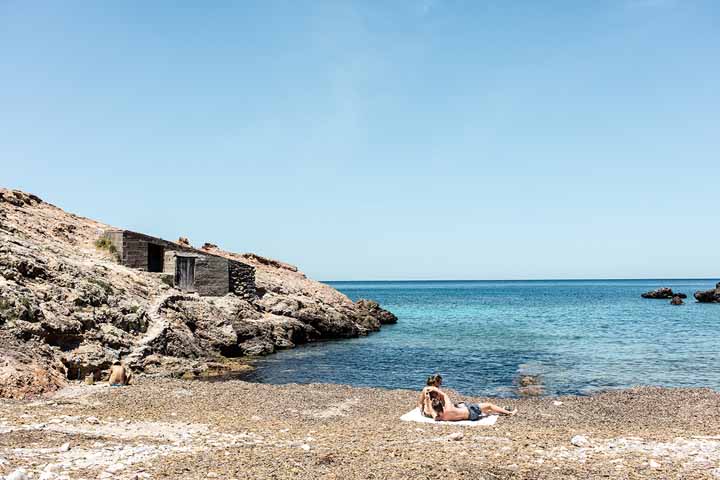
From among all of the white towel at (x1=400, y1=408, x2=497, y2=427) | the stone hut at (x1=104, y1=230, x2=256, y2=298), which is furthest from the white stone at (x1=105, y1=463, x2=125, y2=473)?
the stone hut at (x1=104, y1=230, x2=256, y2=298)

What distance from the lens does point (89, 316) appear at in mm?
23094

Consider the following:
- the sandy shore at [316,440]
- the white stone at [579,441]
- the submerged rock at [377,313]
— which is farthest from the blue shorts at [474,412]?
the submerged rock at [377,313]

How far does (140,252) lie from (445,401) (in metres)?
25.3

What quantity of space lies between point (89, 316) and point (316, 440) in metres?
15.1

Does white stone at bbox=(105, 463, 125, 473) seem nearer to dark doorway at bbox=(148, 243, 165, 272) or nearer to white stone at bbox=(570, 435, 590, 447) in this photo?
white stone at bbox=(570, 435, 590, 447)

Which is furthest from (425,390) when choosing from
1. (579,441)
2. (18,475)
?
(18,475)

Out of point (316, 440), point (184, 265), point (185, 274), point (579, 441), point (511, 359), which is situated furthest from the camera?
point (185, 274)

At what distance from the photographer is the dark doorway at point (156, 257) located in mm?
36497

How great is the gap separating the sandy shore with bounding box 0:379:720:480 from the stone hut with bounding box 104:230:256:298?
16998 millimetres

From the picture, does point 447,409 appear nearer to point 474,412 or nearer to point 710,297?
point 474,412

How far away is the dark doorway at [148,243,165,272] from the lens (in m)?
36.5

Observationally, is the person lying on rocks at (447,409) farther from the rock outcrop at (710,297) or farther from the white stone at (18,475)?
the rock outcrop at (710,297)

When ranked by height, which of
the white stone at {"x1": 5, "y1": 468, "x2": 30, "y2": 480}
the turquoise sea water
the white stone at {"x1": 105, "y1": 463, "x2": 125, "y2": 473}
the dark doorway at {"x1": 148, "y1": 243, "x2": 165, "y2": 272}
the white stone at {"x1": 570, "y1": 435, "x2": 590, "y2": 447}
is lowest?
the turquoise sea water

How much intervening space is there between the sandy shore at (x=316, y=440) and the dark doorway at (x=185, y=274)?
18.6 m
